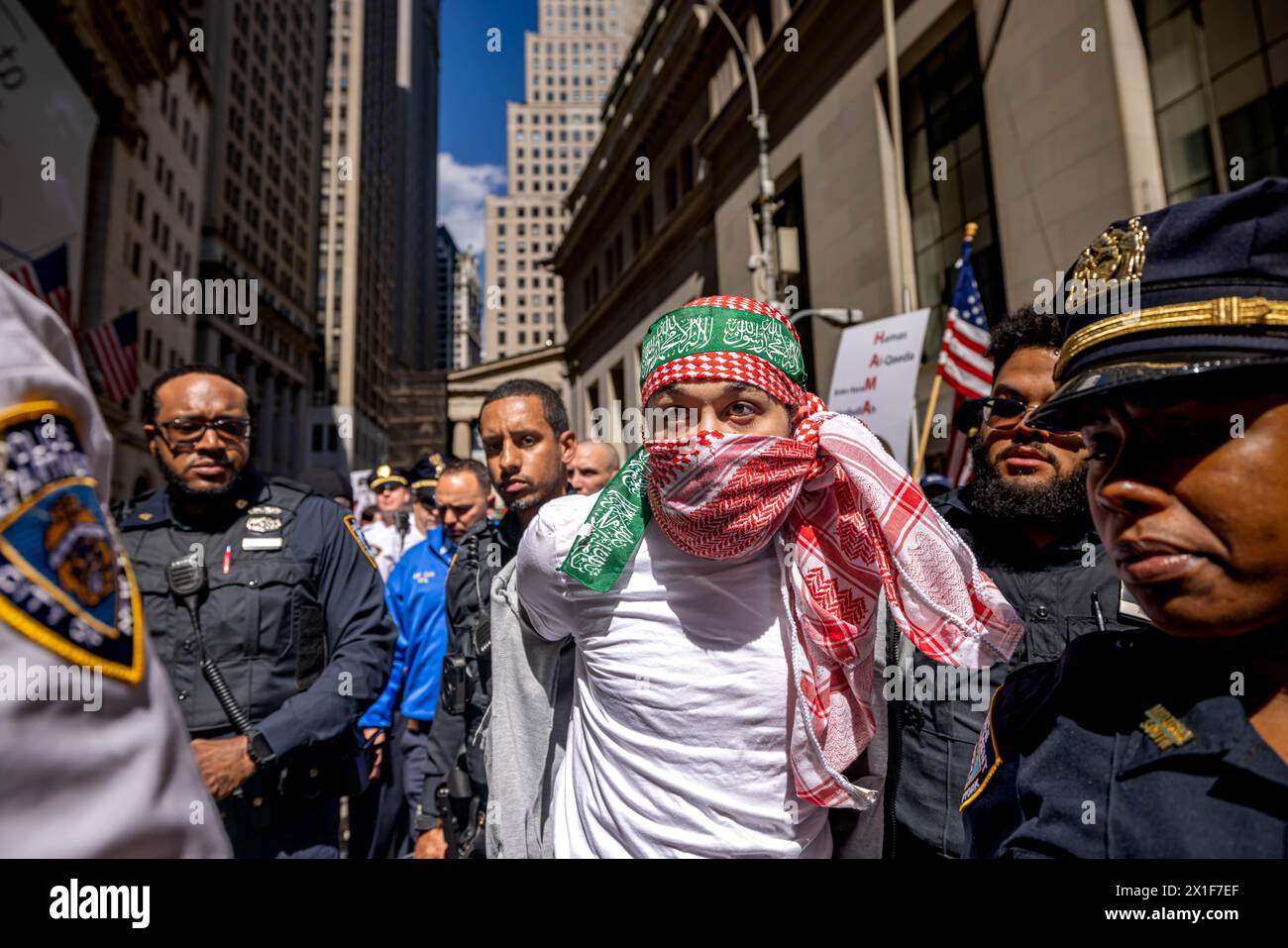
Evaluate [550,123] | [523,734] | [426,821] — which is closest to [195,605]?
[523,734]

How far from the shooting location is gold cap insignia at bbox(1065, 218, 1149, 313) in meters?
1.19

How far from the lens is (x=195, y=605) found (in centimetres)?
310

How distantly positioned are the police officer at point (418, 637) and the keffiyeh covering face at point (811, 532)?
11.1 feet

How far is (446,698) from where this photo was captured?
3.97 meters

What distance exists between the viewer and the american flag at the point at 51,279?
1402 cm

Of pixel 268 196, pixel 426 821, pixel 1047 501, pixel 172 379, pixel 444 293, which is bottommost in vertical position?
pixel 426 821

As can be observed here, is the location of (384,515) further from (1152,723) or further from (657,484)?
(1152,723)

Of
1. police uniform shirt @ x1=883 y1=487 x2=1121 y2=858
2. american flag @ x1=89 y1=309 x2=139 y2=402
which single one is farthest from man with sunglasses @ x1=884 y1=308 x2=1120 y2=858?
american flag @ x1=89 y1=309 x2=139 y2=402

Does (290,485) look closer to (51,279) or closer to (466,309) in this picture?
(51,279)

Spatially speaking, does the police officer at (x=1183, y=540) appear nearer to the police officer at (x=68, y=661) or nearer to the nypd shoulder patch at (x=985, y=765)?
the nypd shoulder patch at (x=985, y=765)

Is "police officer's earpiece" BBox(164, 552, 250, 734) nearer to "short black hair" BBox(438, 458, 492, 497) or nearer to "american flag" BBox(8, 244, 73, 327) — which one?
"short black hair" BBox(438, 458, 492, 497)

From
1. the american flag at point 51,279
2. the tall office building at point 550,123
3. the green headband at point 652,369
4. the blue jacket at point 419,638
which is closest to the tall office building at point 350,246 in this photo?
the tall office building at point 550,123

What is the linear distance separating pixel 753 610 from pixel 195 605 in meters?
2.34
